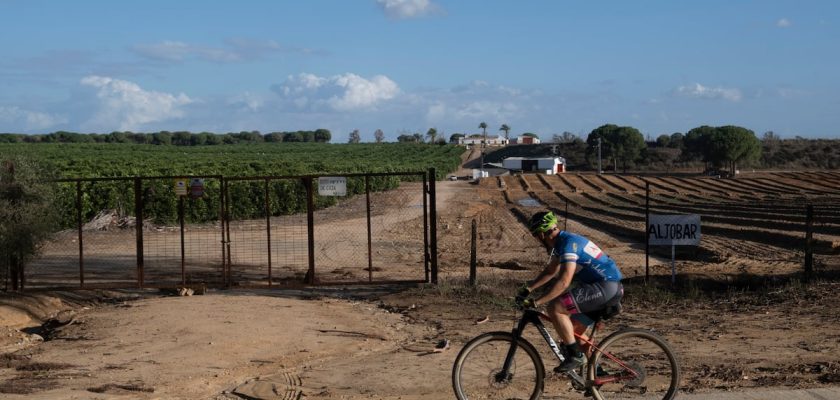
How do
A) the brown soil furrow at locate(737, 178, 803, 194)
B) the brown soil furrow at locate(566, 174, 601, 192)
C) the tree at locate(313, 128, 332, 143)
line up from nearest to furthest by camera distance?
the brown soil furrow at locate(737, 178, 803, 194), the brown soil furrow at locate(566, 174, 601, 192), the tree at locate(313, 128, 332, 143)

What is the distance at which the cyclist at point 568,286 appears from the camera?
7230mm

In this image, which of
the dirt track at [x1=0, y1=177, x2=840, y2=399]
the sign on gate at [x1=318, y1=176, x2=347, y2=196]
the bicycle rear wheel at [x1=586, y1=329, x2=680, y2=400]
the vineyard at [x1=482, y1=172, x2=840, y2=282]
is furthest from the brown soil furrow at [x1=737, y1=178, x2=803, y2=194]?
the bicycle rear wheel at [x1=586, y1=329, x2=680, y2=400]

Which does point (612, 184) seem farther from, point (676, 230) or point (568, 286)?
point (568, 286)

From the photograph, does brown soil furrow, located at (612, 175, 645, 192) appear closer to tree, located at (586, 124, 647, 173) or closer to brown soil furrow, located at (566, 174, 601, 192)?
brown soil furrow, located at (566, 174, 601, 192)

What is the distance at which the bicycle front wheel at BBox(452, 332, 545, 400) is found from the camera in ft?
24.4

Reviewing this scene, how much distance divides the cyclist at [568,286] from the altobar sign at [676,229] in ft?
26.9

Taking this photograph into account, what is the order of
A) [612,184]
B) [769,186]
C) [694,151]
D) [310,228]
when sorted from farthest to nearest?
[694,151]
[612,184]
[769,186]
[310,228]

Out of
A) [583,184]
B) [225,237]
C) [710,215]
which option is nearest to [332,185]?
[225,237]

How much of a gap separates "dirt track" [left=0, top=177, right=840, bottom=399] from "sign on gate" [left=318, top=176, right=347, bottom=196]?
179cm

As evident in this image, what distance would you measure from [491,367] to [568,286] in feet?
3.09

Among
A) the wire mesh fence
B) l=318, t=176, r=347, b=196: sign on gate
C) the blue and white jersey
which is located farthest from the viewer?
l=318, t=176, r=347, b=196: sign on gate

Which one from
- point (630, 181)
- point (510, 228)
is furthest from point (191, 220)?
point (630, 181)

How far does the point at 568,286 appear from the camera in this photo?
24.1 feet

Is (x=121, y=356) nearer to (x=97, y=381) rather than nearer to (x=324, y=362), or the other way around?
(x=97, y=381)
